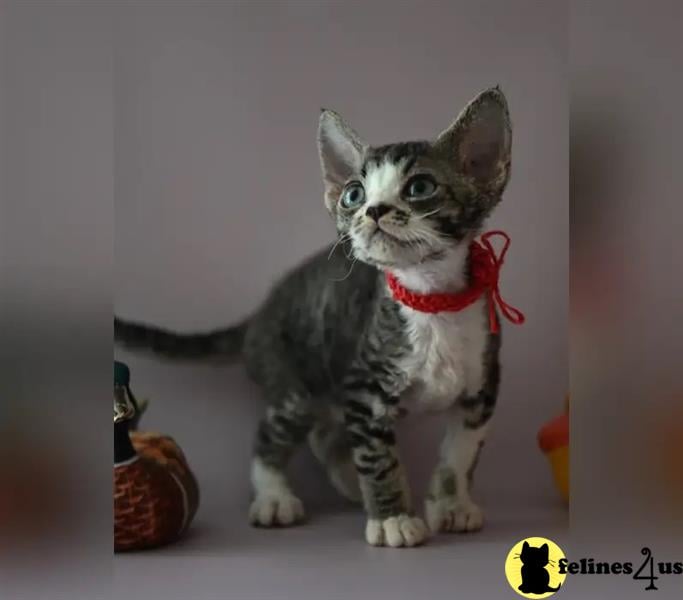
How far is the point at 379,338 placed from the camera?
81cm

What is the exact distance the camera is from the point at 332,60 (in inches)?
31.8

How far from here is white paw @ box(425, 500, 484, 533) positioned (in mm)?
815

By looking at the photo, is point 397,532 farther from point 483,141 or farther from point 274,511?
point 483,141

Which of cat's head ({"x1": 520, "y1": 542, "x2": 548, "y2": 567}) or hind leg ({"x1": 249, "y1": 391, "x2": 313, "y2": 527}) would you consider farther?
hind leg ({"x1": 249, "y1": 391, "x2": 313, "y2": 527})

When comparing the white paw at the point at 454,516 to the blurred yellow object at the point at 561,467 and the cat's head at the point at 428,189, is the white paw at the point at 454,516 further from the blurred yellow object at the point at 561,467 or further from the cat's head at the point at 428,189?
the cat's head at the point at 428,189

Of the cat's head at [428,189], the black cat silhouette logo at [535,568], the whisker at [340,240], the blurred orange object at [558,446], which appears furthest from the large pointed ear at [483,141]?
the black cat silhouette logo at [535,568]

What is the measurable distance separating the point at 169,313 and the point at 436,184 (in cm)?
30

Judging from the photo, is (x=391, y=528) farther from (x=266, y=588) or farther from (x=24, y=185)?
(x=24, y=185)

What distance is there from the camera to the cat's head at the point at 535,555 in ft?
2.47

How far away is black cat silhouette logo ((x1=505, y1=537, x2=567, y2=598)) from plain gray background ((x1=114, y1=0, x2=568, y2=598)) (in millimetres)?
14

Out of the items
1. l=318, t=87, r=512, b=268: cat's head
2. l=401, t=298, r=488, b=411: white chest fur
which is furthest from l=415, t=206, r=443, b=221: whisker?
Answer: l=401, t=298, r=488, b=411: white chest fur

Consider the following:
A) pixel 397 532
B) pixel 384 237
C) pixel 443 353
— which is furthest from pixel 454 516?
pixel 384 237

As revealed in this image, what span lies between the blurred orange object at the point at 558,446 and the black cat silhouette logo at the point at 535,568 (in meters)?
0.05

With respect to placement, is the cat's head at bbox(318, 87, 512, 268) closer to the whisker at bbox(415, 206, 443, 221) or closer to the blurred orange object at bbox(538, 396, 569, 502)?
the whisker at bbox(415, 206, 443, 221)
